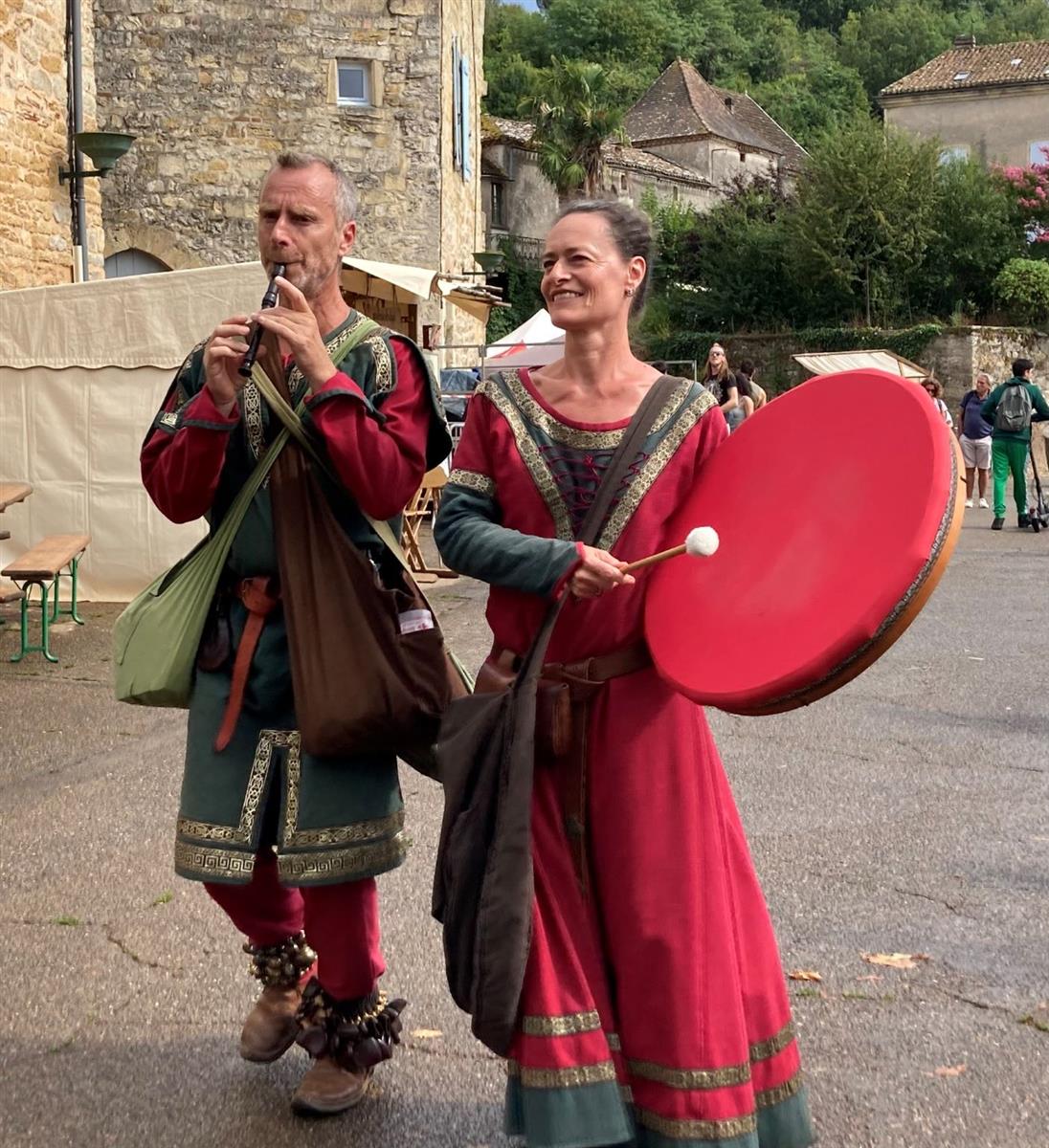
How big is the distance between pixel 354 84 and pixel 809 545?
24.0m

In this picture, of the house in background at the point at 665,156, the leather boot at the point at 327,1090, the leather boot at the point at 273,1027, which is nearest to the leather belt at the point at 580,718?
the leather boot at the point at 327,1090

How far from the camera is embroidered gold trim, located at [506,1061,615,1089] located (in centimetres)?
259

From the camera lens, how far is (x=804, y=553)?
267 centimetres

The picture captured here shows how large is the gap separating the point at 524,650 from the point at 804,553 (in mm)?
507

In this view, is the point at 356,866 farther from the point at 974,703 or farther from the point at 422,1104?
the point at 974,703

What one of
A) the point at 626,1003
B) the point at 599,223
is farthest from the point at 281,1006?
the point at 599,223

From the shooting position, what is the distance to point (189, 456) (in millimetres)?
2914

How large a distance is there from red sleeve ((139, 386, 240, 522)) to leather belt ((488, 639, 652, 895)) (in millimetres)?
706

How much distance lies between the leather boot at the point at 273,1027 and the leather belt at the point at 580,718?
2.88ft

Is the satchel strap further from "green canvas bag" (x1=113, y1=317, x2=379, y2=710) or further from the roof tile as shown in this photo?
the roof tile

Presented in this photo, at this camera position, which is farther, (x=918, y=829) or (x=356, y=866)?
(x=918, y=829)

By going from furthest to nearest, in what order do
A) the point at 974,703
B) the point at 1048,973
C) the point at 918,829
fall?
the point at 974,703 < the point at 918,829 < the point at 1048,973

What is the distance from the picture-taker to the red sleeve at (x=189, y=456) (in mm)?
2895

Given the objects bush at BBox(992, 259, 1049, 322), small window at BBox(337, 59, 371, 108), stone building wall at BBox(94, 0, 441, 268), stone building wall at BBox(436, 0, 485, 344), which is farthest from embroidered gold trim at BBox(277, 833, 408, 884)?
bush at BBox(992, 259, 1049, 322)
